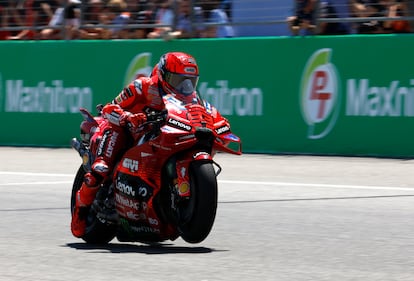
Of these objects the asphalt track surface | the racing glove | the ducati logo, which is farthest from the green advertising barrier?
the racing glove

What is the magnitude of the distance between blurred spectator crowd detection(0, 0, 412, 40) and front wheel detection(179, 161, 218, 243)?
7.82 m

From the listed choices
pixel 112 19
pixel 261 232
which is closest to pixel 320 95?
pixel 112 19

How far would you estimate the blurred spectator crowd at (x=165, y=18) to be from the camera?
1480 cm

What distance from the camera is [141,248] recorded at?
798 centimetres

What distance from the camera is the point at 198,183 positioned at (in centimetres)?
729

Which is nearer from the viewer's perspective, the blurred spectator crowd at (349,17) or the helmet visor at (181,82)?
the helmet visor at (181,82)

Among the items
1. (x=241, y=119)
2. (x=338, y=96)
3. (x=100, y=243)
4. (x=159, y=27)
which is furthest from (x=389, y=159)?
(x=100, y=243)

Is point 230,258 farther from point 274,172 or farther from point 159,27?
point 159,27

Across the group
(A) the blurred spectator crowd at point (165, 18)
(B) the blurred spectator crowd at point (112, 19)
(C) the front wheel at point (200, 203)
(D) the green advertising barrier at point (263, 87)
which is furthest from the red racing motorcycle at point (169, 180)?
(B) the blurred spectator crowd at point (112, 19)

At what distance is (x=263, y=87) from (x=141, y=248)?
26.7ft

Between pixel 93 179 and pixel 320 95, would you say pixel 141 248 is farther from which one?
pixel 320 95

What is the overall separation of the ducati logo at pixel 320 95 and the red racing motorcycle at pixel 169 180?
289 inches

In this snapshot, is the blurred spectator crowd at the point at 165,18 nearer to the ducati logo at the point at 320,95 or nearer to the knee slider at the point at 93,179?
the ducati logo at the point at 320,95

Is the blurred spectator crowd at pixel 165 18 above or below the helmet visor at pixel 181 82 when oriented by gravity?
below
